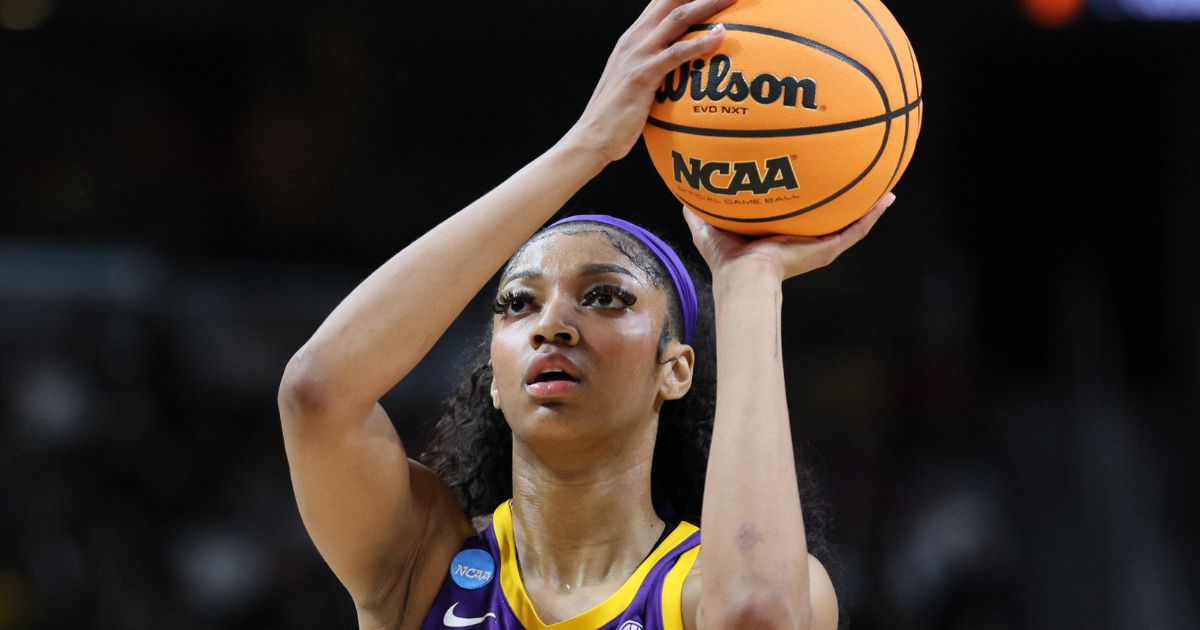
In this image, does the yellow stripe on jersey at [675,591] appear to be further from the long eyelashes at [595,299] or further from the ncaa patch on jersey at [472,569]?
the long eyelashes at [595,299]

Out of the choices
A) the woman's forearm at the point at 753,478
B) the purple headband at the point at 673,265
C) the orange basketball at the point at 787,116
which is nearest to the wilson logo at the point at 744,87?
the orange basketball at the point at 787,116

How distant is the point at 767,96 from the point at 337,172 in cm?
569

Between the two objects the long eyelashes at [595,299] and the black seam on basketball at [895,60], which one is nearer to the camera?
the black seam on basketball at [895,60]

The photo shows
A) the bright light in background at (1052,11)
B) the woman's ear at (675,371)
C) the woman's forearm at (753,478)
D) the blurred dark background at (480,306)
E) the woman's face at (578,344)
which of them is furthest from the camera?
the bright light in background at (1052,11)

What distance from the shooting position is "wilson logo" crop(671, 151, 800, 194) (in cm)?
237

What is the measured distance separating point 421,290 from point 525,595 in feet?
2.36

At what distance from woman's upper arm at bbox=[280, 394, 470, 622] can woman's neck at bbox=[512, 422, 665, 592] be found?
19 cm

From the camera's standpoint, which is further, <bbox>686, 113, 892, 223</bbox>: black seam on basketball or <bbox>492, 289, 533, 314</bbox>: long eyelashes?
<bbox>492, 289, 533, 314</bbox>: long eyelashes

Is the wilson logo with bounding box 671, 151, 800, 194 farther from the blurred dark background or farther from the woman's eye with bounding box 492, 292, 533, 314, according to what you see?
the blurred dark background

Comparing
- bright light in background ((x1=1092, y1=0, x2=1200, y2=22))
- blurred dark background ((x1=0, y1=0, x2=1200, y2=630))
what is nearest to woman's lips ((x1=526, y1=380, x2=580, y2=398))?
blurred dark background ((x1=0, y1=0, x2=1200, y2=630))

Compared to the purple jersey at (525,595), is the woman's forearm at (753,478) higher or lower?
higher

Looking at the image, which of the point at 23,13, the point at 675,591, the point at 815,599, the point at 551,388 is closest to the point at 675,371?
the point at 551,388

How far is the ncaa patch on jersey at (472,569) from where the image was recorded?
109 inches

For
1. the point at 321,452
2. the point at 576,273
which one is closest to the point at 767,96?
the point at 576,273
